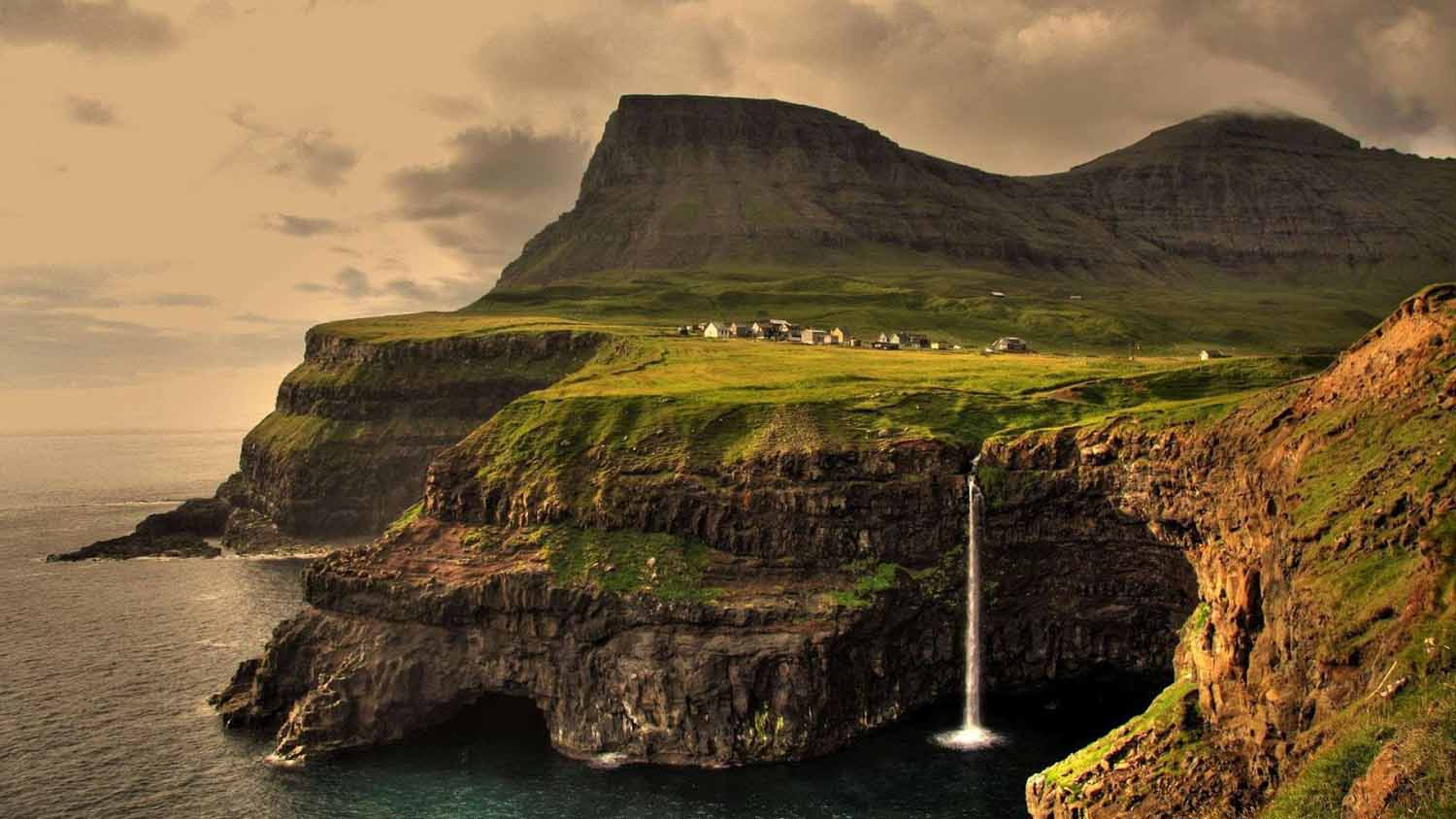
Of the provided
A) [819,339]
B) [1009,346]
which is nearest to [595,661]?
[819,339]

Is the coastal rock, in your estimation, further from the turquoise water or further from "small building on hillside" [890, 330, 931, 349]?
"small building on hillside" [890, 330, 931, 349]

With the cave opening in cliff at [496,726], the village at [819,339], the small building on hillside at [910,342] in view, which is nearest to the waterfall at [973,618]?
the cave opening in cliff at [496,726]

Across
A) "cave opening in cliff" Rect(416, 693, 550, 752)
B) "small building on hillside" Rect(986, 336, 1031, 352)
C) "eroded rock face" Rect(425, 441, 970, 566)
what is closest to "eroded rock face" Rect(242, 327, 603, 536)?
"small building on hillside" Rect(986, 336, 1031, 352)

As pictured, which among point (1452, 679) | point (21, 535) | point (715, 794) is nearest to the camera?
point (1452, 679)

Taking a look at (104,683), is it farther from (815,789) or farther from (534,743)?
(815,789)

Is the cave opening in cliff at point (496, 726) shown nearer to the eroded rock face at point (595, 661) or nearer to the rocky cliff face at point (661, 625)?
the eroded rock face at point (595, 661)

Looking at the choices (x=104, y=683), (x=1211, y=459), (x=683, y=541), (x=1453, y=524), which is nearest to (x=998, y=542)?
(x=1211, y=459)
